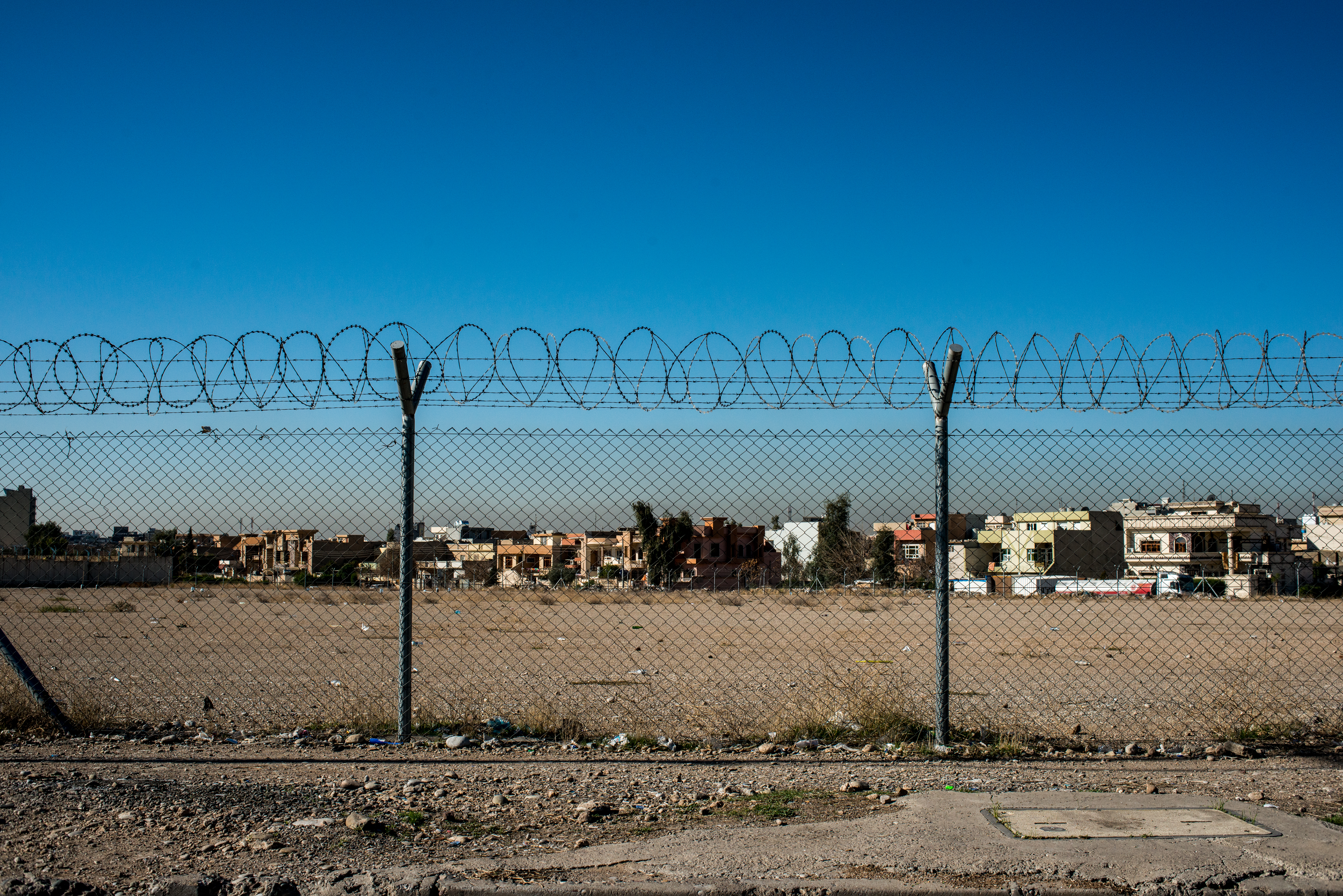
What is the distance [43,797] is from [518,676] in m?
6.49

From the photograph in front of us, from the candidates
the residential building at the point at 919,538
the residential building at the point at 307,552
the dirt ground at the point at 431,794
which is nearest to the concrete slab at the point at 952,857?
the dirt ground at the point at 431,794

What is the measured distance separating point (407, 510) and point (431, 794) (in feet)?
5.83

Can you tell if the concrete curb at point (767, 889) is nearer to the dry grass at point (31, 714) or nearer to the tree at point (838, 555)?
the dry grass at point (31, 714)

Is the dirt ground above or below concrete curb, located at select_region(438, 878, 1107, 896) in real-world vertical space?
below

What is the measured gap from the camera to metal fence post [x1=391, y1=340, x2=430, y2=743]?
5.85 metres

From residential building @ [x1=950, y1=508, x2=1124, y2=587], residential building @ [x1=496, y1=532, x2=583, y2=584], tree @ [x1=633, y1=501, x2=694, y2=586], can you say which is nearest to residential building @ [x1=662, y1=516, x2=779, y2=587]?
tree @ [x1=633, y1=501, x2=694, y2=586]

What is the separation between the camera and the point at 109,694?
8.78 metres

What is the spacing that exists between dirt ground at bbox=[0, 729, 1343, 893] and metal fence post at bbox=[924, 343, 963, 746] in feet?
1.40

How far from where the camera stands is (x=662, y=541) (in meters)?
13.1

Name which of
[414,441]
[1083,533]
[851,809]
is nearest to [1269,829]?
[851,809]

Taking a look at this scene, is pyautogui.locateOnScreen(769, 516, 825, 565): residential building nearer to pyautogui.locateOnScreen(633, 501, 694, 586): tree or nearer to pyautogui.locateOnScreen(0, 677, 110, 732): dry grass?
pyautogui.locateOnScreen(633, 501, 694, 586): tree

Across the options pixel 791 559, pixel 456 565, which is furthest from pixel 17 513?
pixel 456 565

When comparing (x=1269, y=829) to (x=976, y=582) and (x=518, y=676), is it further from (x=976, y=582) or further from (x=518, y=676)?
(x=976, y=582)

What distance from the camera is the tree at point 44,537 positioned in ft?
27.2
